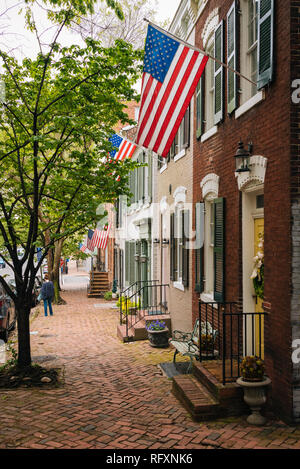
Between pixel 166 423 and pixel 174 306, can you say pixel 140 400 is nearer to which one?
pixel 166 423

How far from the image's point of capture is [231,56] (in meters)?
6.93

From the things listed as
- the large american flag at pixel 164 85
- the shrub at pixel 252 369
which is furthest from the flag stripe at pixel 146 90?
the shrub at pixel 252 369

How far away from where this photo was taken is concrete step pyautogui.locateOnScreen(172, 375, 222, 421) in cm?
546

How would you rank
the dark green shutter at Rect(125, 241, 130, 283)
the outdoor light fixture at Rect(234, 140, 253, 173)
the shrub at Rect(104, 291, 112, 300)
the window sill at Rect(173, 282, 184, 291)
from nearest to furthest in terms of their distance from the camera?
the outdoor light fixture at Rect(234, 140, 253, 173) → the window sill at Rect(173, 282, 184, 291) → the dark green shutter at Rect(125, 241, 130, 283) → the shrub at Rect(104, 291, 112, 300)

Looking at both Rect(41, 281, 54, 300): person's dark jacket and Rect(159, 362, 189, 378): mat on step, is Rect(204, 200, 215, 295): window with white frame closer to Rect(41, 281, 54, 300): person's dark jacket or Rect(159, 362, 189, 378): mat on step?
Rect(159, 362, 189, 378): mat on step

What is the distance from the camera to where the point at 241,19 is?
6715 millimetres

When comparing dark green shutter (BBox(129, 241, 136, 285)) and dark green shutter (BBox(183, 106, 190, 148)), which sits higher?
dark green shutter (BBox(183, 106, 190, 148))

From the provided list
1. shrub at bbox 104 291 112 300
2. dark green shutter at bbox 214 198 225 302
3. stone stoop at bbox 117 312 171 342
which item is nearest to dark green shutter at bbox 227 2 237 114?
dark green shutter at bbox 214 198 225 302

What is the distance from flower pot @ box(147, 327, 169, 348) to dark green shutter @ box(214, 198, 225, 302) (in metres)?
2.80

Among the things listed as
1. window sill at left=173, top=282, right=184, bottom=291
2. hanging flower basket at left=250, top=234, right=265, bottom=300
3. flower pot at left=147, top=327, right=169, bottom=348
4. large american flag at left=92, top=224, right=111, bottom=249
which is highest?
large american flag at left=92, top=224, right=111, bottom=249

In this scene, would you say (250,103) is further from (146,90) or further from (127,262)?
(127,262)

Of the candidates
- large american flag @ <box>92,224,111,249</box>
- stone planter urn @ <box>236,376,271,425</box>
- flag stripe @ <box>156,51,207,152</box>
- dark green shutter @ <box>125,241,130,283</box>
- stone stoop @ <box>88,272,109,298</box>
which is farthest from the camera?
stone stoop @ <box>88,272,109,298</box>

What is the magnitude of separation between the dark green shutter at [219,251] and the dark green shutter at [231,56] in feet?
5.44

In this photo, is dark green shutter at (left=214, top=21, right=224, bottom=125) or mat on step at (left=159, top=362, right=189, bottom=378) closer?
dark green shutter at (left=214, top=21, right=224, bottom=125)
